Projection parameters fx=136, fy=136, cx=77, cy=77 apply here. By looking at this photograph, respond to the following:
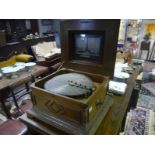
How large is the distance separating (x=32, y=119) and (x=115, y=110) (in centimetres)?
59

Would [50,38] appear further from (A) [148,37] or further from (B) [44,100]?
(B) [44,100]

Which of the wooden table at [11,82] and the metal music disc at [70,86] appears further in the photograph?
the wooden table at [11,82]

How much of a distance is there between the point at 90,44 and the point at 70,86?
2.18 feet

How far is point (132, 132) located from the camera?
161 centimetres

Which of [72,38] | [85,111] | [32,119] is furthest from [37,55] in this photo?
[85,111]

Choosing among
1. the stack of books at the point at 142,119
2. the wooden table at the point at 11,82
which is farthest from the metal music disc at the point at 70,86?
the stack of books at the point at 142,119

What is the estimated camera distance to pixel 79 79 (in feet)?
3.09

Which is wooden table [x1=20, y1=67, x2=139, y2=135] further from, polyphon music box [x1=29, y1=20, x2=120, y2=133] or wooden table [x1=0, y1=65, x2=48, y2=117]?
wooden table [x1=0, y1=65, x2=48, y2=117]

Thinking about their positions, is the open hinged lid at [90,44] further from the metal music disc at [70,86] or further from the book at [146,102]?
the book at [146,102]

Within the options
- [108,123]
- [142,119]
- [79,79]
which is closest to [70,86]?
[79,79]

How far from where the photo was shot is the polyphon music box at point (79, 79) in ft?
2.45

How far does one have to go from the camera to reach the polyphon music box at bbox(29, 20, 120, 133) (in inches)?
29.5

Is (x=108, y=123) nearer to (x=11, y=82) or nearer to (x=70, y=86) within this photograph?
(x=70, y=86)

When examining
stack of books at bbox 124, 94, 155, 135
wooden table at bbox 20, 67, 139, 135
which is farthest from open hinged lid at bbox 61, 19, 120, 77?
stack of books at bbox 124, 94, 155, 135
